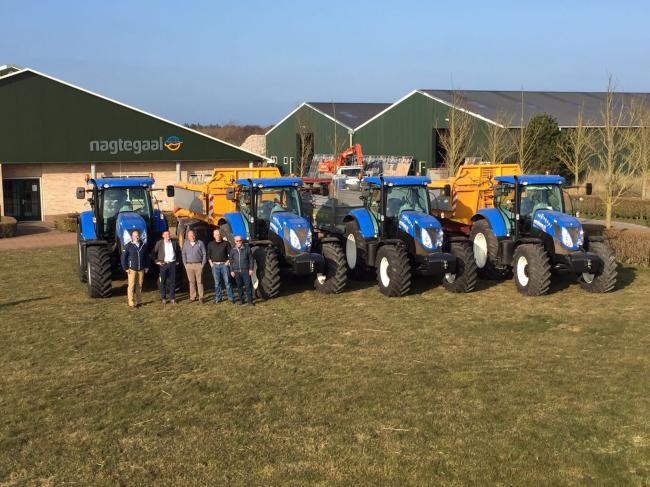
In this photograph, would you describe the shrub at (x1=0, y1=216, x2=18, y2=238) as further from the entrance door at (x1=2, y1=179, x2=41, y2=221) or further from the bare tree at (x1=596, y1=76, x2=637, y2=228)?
the bare tree at (x1=596, y1=76, x2=637, y2=228)

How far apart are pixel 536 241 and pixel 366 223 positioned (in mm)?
3256

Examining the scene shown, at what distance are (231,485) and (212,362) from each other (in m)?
3.47

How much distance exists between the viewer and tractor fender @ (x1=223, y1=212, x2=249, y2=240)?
13.5m

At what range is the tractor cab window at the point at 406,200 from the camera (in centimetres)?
1377

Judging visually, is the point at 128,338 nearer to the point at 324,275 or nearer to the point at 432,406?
the point at 324,275

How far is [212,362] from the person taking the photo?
903cm

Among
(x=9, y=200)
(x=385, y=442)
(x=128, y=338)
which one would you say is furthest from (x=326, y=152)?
(x=385, y=442)

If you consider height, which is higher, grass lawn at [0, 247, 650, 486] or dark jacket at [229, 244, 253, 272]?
dark jacket at [229, 244, 253, 272]

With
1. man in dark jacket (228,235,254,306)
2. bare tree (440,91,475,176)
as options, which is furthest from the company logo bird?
man in dark jacket (228,235,254,306)

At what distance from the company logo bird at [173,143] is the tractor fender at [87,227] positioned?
16279 millimetres

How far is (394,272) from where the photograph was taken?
12.7 metres

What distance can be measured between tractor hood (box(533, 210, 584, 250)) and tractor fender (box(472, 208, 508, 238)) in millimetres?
945

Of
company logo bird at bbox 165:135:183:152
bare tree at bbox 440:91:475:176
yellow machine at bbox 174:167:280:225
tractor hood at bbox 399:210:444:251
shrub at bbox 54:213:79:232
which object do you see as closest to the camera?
tractor hood at bbox 399:210:444:251

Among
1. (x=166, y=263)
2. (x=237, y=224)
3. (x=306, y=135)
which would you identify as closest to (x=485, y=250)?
(x=237, y=224)
